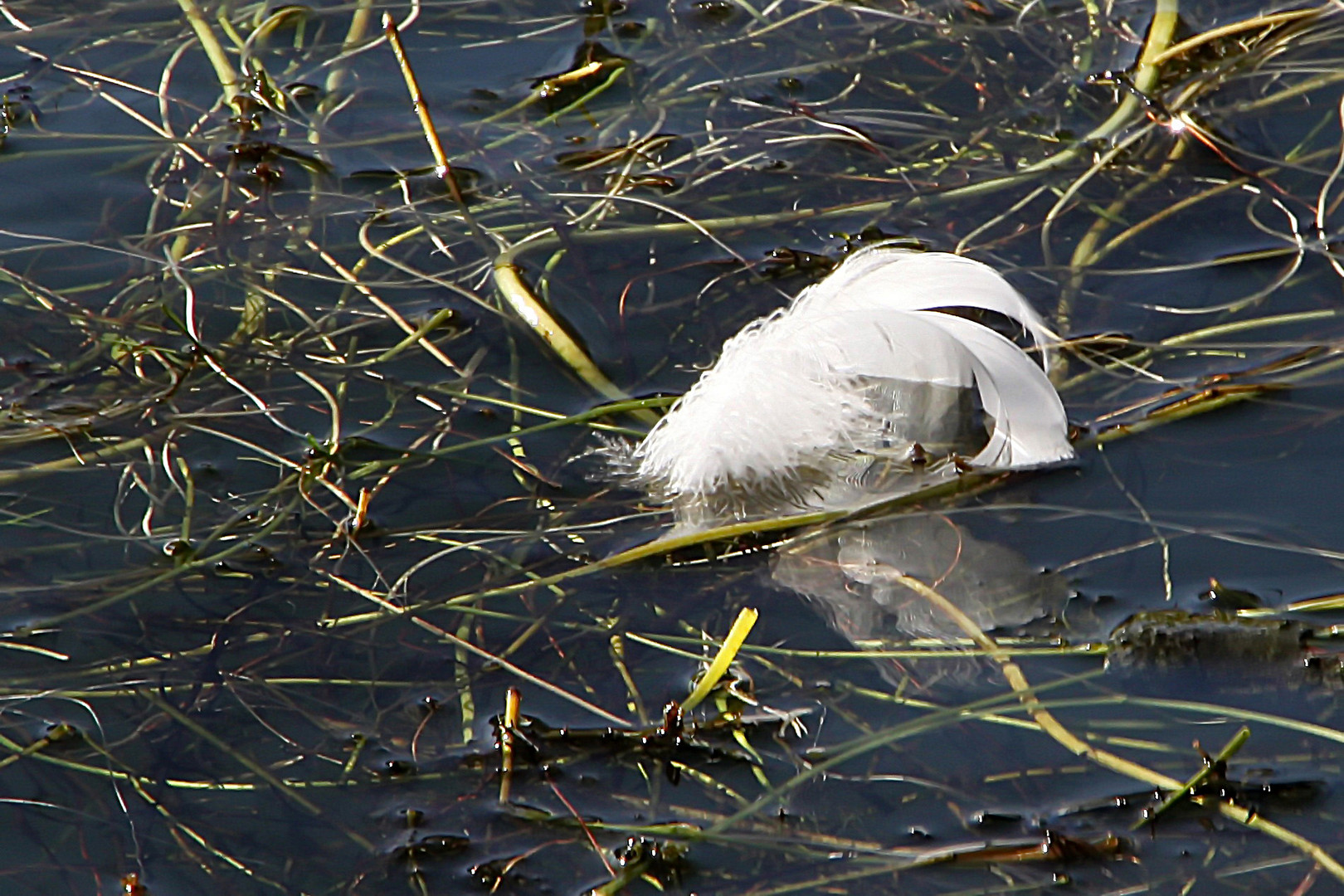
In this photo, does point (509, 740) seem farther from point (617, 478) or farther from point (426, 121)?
point (426, 121)

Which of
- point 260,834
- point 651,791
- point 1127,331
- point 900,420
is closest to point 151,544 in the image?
point 260,834

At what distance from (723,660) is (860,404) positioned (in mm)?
597

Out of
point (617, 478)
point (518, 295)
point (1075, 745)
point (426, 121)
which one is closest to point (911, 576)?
point (1075, 745)

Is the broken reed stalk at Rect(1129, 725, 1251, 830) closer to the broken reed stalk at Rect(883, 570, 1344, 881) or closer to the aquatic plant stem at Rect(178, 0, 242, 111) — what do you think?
the broken reed stalk at Rect(883, 570, 1344, 881)

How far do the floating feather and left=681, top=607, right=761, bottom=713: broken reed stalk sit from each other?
0.37 metres

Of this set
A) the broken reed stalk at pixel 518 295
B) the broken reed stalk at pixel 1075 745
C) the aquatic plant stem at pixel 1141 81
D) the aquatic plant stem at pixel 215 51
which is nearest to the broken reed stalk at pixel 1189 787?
the broken reed stalk at pixel 1075 745

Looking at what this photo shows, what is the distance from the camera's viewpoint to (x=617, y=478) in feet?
9.63

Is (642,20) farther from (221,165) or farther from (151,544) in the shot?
(151,544)

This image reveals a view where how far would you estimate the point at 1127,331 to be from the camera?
3.17 meters

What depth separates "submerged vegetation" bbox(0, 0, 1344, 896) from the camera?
2.37 metres

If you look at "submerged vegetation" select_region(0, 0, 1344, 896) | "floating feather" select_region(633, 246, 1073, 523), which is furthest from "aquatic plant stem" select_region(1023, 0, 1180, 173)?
"floating feather" select_region(633, 246, 1073, 523)

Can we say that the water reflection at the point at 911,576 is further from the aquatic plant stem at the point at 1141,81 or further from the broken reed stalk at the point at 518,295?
the aquatic plant stem at the point at 1141,81

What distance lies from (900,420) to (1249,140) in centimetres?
141

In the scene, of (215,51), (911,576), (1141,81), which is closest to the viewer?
(911,576)
